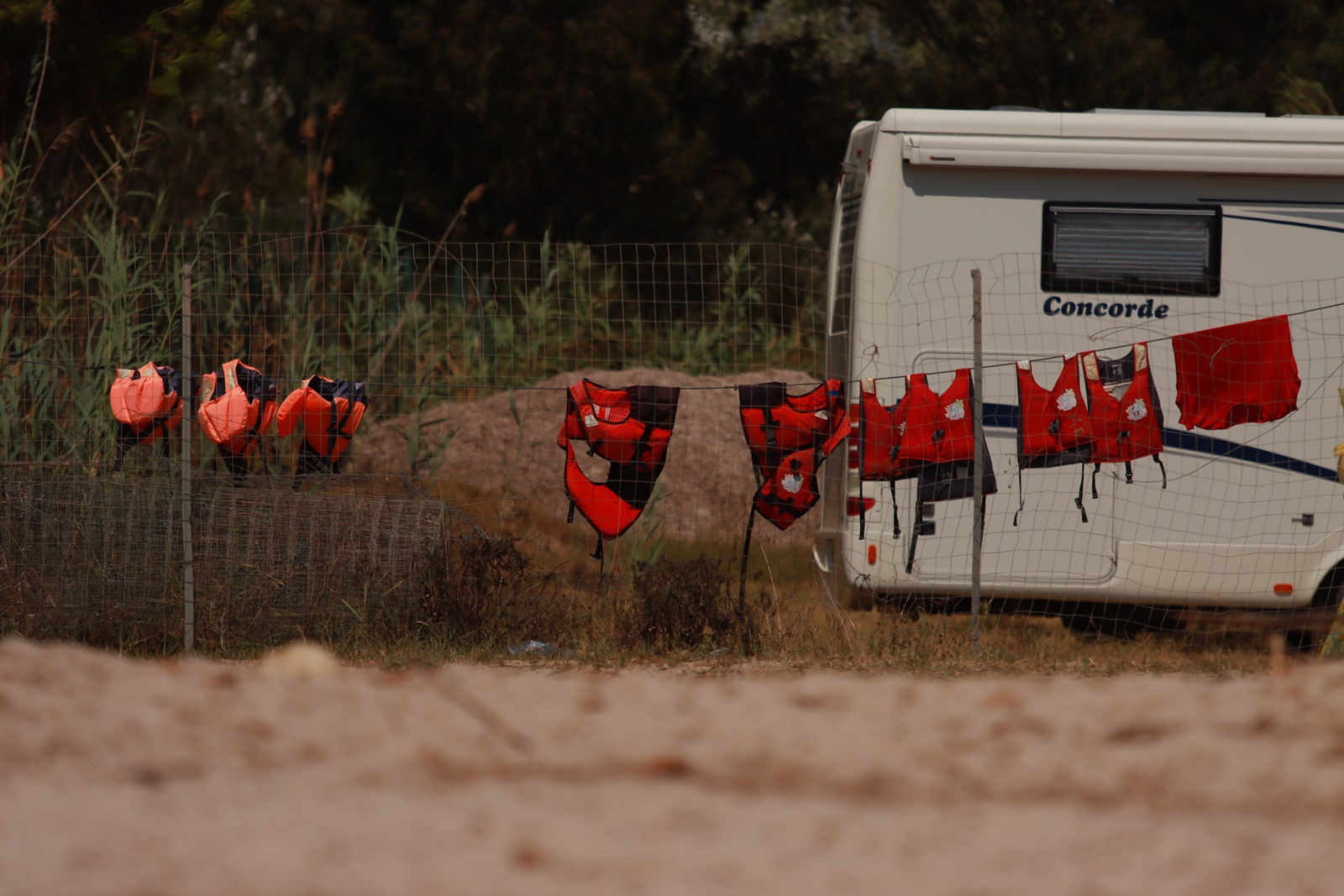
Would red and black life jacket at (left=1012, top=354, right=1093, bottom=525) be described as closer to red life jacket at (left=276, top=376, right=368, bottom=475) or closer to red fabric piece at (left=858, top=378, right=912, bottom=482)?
red fabric piece at (left=858, top=378, right=912, bottom=482)

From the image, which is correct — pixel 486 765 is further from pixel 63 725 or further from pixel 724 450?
pixel 724 450

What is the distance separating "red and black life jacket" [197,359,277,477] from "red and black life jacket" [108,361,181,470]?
162 mm

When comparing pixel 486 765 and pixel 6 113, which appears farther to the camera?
pixel 6 113

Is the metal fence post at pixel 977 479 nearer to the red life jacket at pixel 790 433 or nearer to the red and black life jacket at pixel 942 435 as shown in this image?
the red and black life jacket at pixel 942 435

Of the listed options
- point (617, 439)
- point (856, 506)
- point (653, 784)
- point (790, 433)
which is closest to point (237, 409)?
point (617, 439)

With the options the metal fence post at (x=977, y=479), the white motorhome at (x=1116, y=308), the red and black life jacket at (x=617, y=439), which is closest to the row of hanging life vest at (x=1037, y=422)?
the metal fence post at (x=977, y=479)

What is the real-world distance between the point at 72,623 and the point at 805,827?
5083 mm

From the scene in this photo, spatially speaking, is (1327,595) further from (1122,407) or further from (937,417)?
(937,417)

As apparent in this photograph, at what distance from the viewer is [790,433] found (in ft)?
23.4

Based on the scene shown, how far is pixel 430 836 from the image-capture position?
270cm

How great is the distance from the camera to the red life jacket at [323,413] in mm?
7047

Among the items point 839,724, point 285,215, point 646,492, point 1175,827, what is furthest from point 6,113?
point 1175,827

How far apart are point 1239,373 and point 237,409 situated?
538cm

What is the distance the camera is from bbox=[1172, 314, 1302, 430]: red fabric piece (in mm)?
7023
